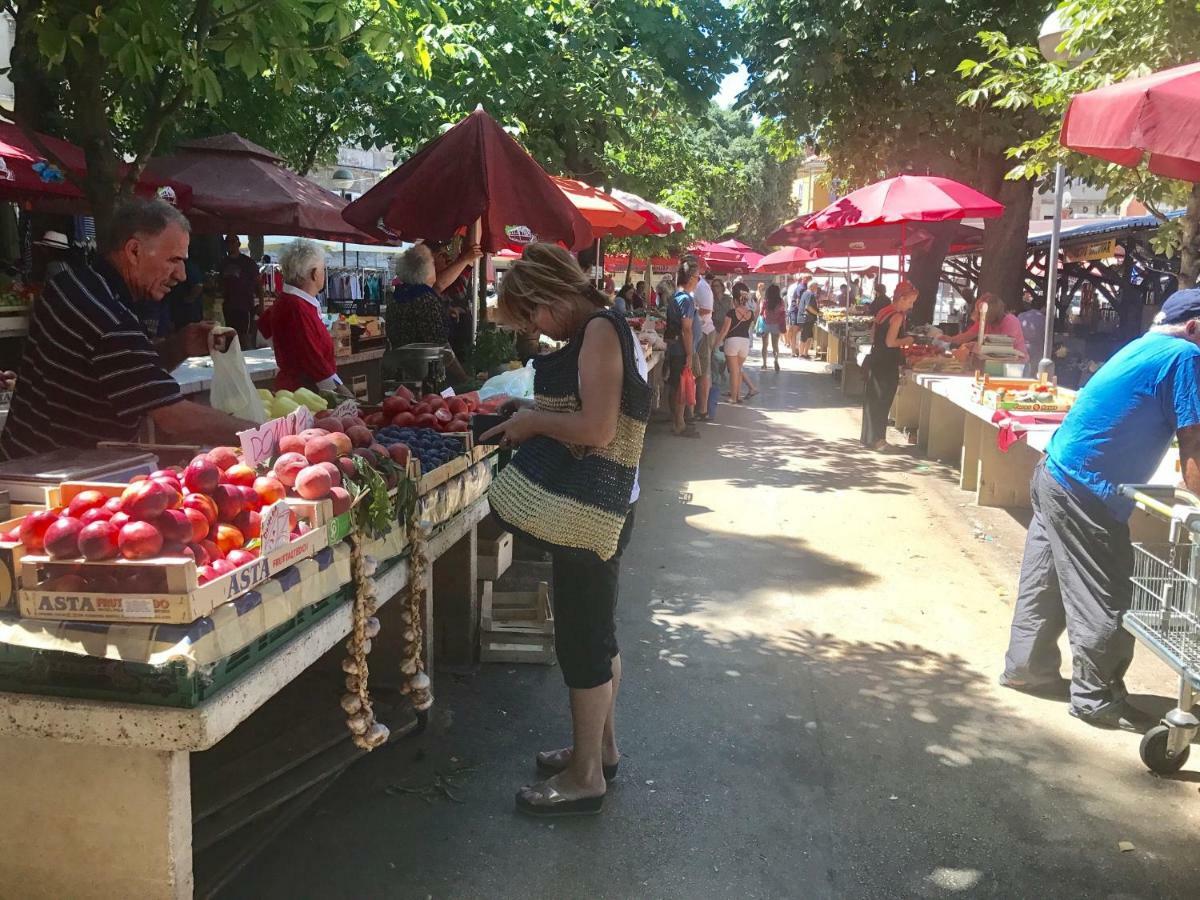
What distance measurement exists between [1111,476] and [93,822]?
13.3 ft

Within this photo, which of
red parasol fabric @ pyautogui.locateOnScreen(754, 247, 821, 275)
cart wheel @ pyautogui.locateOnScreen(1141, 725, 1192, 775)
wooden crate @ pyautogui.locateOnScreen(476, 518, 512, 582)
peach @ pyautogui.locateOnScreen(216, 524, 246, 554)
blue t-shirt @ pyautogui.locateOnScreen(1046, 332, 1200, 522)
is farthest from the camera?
red parasol fabric @ pyautogui.locateOnScreen(754, 247, 821, 275)

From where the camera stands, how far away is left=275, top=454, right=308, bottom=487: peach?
304 centimetres

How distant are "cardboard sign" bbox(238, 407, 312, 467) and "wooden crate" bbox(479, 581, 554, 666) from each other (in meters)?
1.87

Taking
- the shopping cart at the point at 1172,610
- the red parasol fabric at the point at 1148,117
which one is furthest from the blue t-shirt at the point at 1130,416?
the red parasol fabric at the point at 1148,117

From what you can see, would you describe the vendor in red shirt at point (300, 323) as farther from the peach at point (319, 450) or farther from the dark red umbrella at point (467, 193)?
the peach at point (319, 450)

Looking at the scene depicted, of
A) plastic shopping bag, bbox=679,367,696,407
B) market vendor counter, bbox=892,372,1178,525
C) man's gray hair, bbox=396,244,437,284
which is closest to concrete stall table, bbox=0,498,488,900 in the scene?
man's gray hair, bbox=396,244,437,284

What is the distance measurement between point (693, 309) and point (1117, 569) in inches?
306

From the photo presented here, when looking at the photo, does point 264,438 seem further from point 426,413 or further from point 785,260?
point 785,260

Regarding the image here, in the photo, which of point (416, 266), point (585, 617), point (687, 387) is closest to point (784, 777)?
point (585, 617)

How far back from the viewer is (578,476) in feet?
11.0

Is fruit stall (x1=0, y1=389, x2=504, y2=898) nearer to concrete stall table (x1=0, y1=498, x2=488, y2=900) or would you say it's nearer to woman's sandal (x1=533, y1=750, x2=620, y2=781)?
concrete stall table (x1=0, y1=498, x2=488, y2=900)

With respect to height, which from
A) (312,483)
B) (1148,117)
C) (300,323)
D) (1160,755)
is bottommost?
(1160,755)

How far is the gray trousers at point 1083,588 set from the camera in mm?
4355

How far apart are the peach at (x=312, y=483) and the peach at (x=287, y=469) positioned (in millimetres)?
45
